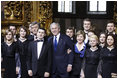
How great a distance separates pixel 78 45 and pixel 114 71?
2.80ft

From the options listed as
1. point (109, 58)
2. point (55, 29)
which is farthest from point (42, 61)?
point (109, 58)

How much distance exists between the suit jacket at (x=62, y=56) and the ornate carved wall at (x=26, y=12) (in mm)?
2033

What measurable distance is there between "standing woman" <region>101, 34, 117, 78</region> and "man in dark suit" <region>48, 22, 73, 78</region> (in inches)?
25.3

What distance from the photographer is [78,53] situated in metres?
6.55

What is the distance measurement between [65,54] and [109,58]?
0.84 metres

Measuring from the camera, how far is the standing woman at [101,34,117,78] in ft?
20.2

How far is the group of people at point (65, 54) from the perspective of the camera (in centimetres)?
621

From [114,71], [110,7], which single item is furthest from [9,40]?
[110,7]

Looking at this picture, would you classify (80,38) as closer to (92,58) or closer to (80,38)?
(80,38)

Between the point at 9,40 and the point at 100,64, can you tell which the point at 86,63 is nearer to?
the point at 100,64

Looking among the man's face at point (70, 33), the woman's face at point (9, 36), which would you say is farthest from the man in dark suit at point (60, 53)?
the woman's face at point (9, 36)

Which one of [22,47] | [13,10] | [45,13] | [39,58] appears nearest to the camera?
[39,58]

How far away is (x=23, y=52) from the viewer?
693 centimetres

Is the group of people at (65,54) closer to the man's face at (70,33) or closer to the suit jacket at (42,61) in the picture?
the suit jacket at (42,61)
